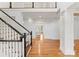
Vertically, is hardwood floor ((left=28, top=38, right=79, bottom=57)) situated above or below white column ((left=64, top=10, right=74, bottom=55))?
below

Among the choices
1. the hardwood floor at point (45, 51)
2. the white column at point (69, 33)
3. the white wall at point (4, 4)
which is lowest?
the hardwood floor at point (45, 51)

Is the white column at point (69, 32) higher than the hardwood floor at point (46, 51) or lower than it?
higher

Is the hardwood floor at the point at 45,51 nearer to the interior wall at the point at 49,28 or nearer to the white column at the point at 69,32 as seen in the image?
the white column at the point at 69,32

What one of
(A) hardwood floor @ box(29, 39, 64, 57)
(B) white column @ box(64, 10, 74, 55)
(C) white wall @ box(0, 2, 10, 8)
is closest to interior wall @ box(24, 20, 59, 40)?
(A) hardwood floor @ box(29, 39, 64, 57)

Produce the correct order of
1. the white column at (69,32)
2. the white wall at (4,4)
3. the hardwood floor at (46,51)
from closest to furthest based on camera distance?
the hardwood floor at (46,51) → the white column at (69,32) → the white wall at (4,4)

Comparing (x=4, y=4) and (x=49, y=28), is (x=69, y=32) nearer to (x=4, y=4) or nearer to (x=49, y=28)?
(x=4, y=4)

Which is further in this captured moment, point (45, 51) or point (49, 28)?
point (49, 28)

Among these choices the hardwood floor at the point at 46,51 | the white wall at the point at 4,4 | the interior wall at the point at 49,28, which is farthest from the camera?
the interior wall at the point at 49,28

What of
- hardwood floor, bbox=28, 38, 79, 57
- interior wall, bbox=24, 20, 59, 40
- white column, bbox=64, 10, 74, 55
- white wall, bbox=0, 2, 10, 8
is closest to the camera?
hardwood floor, bbox=28, 38, 79, 57

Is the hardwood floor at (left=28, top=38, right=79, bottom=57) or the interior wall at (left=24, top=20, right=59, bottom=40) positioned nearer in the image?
the hardwood floor at (left=28, top=38, right=79, bottom=57)

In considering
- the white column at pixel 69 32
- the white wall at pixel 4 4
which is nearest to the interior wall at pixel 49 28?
the white wall at pixel 4 4

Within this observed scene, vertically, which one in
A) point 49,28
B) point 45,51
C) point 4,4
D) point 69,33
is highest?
point 4,4

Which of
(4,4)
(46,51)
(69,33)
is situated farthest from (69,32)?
(4,4)

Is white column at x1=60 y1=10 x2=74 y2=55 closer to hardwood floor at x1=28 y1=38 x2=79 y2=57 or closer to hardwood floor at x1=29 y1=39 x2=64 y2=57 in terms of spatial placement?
hardwood floor at x1=28 y1=38 x2=79 y2=57
